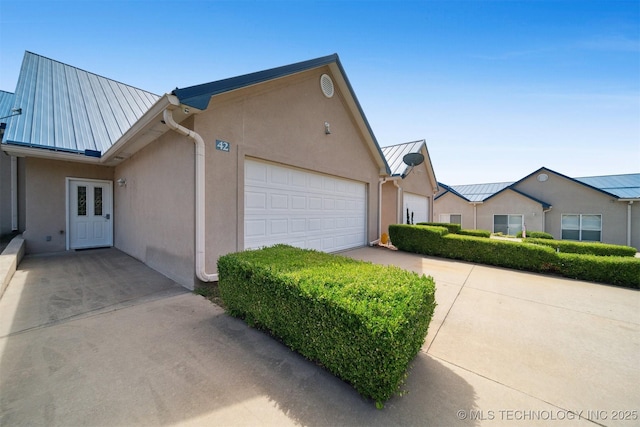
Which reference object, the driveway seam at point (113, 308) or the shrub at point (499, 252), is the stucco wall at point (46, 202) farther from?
the shrub at point (499, 252)

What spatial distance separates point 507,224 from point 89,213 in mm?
26285

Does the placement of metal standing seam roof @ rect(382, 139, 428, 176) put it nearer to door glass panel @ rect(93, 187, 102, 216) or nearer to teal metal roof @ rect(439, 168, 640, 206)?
teal metal roof @ rect(439, 168, 640, 206)

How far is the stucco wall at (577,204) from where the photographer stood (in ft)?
53.7

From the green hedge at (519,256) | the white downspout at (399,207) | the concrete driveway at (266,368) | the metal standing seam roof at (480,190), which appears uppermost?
the metal standing seam roof at (480,190)

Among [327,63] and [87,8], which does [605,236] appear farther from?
[87,8]

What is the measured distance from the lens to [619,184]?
58.1 feet

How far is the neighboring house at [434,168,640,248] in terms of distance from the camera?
53.7 ft

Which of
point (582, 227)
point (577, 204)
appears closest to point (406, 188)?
point (577, 204)

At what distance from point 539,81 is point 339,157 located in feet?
20.6

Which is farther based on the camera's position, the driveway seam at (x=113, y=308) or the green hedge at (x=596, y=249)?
the green hedge at (x=596, y=249)

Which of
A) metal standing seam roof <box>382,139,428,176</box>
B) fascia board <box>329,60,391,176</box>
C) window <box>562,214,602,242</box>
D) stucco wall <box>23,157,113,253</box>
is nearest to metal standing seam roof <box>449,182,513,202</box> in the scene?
window <box>562,214,602,242</box>

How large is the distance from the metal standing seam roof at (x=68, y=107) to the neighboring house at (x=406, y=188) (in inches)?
427

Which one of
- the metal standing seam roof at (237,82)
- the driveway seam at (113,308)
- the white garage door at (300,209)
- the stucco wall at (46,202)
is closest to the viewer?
the driveway seam at (113,308)

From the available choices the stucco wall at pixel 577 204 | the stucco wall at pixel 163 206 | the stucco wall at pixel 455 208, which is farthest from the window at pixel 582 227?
the stucco wall at pixel 163 206
